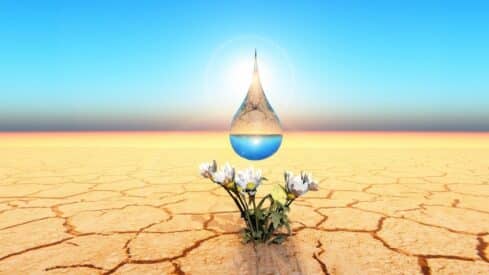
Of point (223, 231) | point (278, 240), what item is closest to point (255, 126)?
point (223, 231)

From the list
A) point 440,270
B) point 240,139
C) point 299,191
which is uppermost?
point 240,139

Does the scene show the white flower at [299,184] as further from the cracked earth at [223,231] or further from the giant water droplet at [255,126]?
the giant water droplet at [255,126]

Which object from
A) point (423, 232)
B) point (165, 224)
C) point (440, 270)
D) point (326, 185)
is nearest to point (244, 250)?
point (165, 224)

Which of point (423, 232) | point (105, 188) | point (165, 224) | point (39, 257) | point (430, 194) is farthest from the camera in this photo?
point (105, 188)

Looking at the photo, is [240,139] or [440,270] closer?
[440,270]

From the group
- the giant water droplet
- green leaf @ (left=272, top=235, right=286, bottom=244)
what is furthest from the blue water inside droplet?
green leaf @ (left=272, top=235, right=286, bottom=244)

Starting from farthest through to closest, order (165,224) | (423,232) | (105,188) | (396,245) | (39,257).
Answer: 1. (105,188)
2. (165,224)
3. (423,232)
4. (396,245)
5. (39,257)

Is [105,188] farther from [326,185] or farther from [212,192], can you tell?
[326,185]
